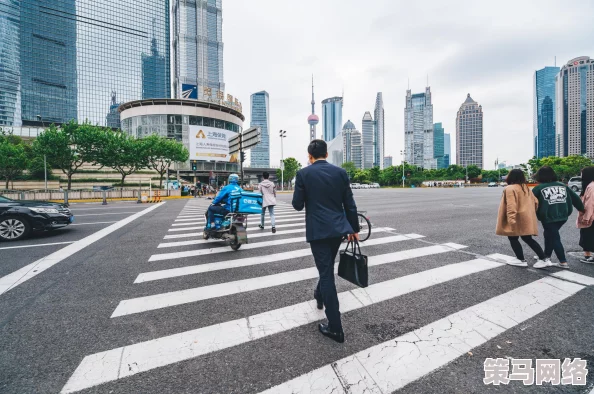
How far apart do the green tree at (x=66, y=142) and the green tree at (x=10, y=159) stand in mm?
4161

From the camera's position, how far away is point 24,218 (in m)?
7.23

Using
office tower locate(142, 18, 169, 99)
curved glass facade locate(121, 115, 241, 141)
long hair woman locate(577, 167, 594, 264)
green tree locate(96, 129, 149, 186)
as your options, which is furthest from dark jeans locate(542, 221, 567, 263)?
office tower locate(142, 18, 169, 99)

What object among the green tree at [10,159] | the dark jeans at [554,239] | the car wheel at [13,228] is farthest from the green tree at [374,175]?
the car wheel at [13,228]

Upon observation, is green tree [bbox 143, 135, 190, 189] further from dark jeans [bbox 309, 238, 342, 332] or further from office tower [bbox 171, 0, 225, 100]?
office tower [bbox 171, 0, 225, 100]

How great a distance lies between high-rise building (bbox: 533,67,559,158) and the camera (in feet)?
505

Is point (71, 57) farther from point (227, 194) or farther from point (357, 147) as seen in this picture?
point (357, 147)

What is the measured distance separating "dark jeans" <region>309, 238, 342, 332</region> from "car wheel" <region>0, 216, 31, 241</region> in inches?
346

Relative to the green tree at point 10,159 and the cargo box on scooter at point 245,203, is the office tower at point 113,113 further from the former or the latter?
the cargo box on scooter at point 245,203

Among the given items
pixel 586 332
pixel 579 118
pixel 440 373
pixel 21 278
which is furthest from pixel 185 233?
pixel 579 118

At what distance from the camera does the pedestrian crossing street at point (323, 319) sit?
214cm

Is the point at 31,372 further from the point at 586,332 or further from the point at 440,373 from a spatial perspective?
the point at 586,332

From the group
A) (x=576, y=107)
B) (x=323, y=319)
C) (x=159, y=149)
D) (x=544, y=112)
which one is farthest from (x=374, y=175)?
(x=544, y=112)

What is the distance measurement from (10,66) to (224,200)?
116168 mm

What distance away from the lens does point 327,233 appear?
2547mm
